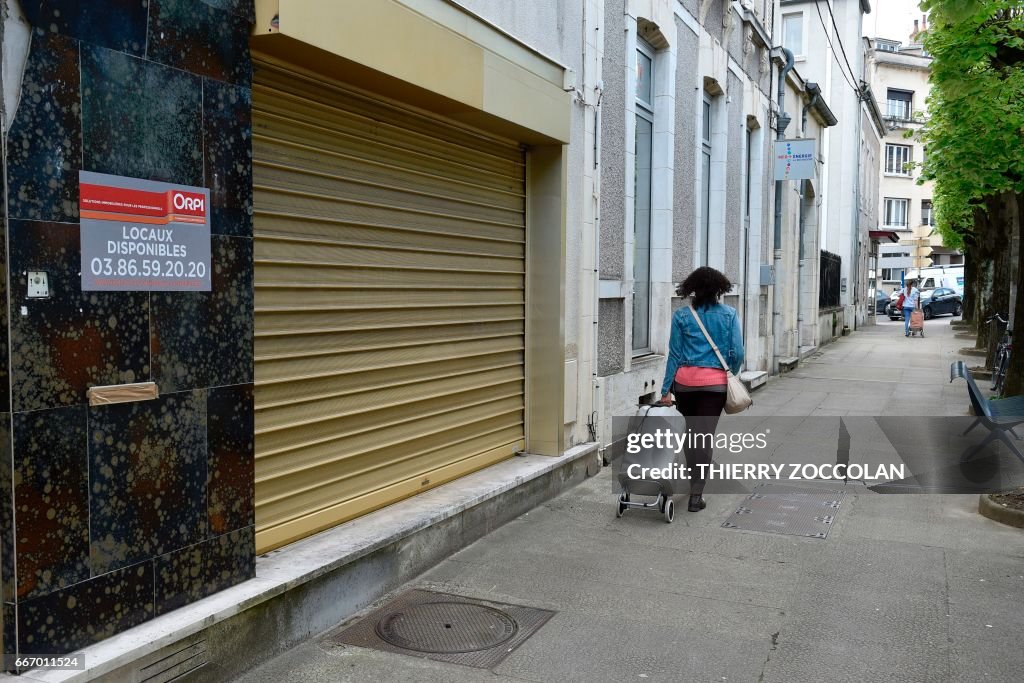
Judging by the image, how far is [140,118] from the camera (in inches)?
141

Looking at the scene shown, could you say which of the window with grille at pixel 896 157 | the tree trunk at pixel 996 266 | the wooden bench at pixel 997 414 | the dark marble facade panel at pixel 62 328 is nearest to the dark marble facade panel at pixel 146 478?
the dark marble facade panel at pixel 62 328

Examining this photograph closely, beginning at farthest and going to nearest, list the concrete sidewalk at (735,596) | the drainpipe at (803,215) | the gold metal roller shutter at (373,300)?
the drainpipe at (803,215)
the gold metal roller shutter at (373,300)
the concrete sidewalk at (735,596)

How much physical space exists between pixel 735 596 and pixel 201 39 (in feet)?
12.6

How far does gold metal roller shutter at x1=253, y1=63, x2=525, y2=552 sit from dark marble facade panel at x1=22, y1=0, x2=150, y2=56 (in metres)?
1.06

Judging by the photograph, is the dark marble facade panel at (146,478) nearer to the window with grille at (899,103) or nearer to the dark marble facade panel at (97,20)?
the dark marble facade panel at (97,20)

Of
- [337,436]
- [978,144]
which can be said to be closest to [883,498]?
[337,436]

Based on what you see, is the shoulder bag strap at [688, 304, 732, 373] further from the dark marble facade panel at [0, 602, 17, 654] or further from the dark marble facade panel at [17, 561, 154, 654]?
the dark marble facade panel at [0, 602, 17, 654]

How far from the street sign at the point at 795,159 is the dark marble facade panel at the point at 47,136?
13.7 meters

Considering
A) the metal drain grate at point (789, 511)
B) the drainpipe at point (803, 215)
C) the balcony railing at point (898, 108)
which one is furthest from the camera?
the balcony railing at point (898, 108)

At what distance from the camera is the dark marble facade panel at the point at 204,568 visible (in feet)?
12.4

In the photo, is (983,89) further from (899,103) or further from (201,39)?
(899,103)

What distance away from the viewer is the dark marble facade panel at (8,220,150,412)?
10.3 ft

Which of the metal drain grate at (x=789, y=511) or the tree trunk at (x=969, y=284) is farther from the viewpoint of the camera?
the tree trunk at (x=969, y=284)

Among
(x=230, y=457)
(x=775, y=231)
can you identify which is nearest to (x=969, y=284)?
(x=775, y=231)
